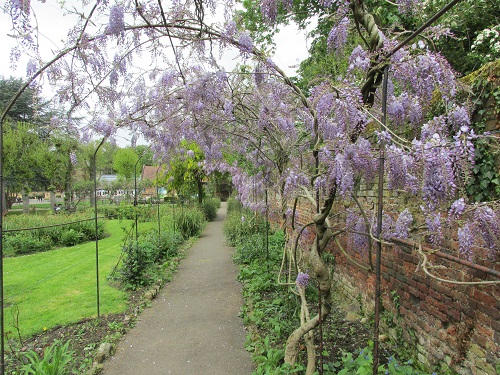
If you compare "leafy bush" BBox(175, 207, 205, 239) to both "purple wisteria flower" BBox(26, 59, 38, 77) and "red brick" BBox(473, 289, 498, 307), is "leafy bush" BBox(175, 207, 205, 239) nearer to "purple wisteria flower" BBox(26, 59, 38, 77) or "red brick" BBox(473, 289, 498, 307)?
"purple wisteria flower" BBox(26, 59, 38, 77)

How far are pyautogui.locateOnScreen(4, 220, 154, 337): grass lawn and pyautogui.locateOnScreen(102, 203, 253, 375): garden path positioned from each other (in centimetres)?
80

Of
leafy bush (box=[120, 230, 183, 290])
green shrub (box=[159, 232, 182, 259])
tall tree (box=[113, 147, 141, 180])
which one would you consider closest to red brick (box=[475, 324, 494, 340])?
leafy bush (box=[120, 230, 183, 290])

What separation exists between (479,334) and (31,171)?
19.8 m

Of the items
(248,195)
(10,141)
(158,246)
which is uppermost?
(10,141)

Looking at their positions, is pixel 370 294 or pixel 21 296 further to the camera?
pixel 21 296

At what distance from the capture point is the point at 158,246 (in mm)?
7355

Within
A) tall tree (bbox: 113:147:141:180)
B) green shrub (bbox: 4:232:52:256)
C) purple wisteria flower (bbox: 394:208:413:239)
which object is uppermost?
tall tree (bbox: 113:147:141:180)

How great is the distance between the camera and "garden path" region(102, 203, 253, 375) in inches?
125

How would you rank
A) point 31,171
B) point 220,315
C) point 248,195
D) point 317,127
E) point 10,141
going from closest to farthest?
point 317,127
point 220,315
point 248,195
point 10,141
point 31,171

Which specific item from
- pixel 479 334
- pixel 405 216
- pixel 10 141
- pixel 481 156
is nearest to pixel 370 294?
pixel 479 334

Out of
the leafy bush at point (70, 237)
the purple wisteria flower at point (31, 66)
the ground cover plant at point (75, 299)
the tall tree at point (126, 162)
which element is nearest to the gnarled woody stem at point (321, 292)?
the ground cover plant at point (75, 299)

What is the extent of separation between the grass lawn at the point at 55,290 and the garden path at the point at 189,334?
0.80 metres

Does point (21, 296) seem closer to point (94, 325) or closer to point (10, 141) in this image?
point (94, 325)

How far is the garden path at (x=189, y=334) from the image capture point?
10.4 feet
